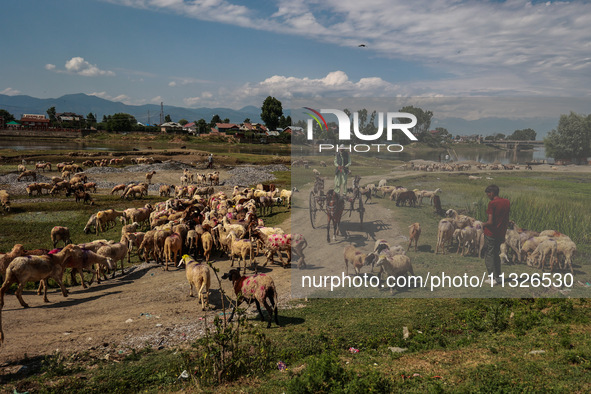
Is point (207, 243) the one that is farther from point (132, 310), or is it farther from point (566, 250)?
point (566, 250)

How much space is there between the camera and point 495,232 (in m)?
11.0

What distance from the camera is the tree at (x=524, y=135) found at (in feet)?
40.8

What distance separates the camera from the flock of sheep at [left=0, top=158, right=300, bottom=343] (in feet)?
33.6

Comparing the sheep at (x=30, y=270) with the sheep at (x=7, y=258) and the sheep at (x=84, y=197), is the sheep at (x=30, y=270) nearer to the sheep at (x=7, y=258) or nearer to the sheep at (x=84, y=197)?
the sheep at (x=7, y=258)

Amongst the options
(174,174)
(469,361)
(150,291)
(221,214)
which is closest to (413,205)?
(469,361)

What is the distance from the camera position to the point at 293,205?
11992 millimetres

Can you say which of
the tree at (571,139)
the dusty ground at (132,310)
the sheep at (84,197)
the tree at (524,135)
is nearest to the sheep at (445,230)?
the dusty ground at (132,310)

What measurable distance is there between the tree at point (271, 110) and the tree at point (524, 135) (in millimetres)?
93605

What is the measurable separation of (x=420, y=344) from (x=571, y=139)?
897 centimetres

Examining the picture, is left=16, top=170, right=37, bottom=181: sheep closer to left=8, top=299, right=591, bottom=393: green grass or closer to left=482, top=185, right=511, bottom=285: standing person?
left=8, top=299, right=591, bottom=393: green grass

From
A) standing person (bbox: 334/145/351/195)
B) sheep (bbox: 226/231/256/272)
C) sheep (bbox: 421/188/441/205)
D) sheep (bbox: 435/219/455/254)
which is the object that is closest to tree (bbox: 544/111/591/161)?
sheep (bbox: 421/188/441/205)

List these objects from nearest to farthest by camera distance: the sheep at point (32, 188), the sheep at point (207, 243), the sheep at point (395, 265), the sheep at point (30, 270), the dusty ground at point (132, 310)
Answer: the dusty ground at point (132, 310) < the sheep at point (30, 270) < the sheep at point (395, 265) < the sheep at point (207, 243) < the sheep at point (32, 188)

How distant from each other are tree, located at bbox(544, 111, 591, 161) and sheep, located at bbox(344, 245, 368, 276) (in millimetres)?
7272

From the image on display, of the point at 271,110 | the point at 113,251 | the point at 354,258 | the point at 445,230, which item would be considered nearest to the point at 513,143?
the point at 445,230
